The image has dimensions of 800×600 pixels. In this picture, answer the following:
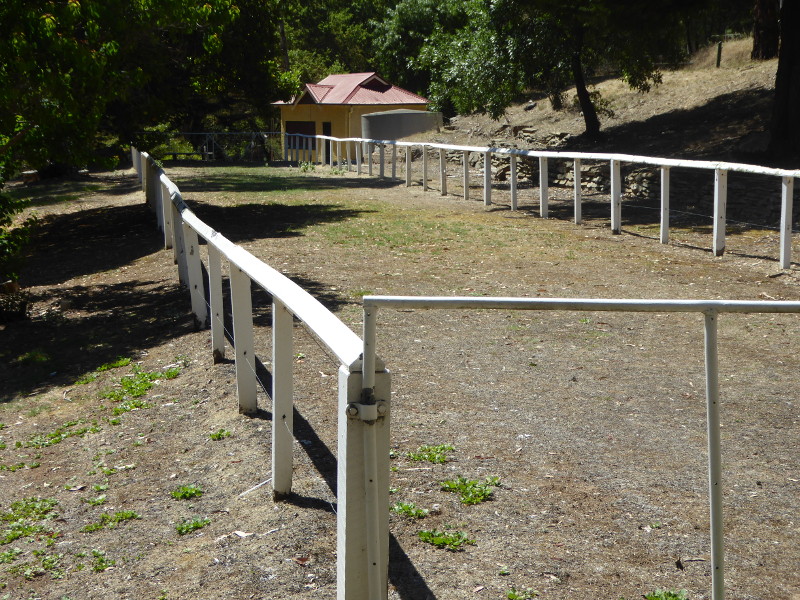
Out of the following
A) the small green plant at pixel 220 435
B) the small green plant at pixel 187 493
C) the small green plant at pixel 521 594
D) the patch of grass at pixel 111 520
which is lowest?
the patch of grass at pixel 111 520

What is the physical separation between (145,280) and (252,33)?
10.4 m

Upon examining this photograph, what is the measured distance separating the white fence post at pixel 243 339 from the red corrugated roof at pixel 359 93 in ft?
134

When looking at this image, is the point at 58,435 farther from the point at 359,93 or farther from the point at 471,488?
the point at 359,93

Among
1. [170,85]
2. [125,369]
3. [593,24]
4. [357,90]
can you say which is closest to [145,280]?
[125,369]

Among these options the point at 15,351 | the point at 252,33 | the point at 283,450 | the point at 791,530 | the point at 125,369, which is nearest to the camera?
the point at 791,530

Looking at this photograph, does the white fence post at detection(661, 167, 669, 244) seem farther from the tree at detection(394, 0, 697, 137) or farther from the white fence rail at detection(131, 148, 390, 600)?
the white fence rail at detection(131, 148, 390, 600)

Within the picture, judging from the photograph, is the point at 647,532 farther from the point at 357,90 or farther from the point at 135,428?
the point at 357,90

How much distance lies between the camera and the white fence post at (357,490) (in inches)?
122

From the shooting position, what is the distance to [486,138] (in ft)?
105

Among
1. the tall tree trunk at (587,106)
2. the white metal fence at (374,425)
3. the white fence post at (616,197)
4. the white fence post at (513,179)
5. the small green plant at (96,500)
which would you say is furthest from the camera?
the tall tree trunk at (587,106)

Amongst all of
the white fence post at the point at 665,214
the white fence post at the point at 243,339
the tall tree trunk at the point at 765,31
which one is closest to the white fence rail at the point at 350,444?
the white fence post at the point at 243,339

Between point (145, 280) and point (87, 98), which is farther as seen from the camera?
point (145, 280)

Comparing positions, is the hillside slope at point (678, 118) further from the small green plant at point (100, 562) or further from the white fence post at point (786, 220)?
the small green plant at point (100, 562)

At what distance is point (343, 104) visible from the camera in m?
46.1
